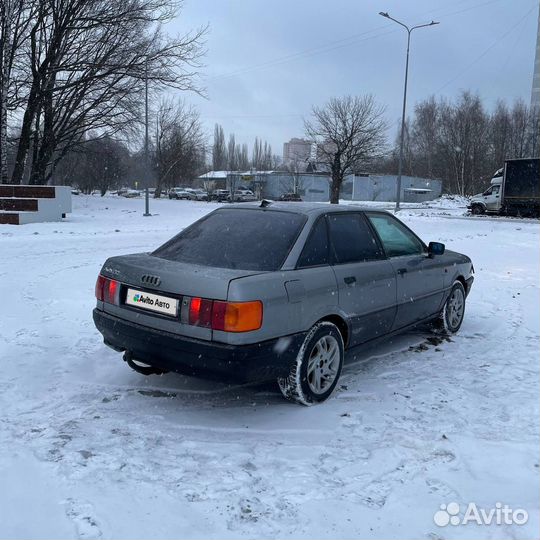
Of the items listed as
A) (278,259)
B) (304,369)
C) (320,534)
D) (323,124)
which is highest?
(323,124)

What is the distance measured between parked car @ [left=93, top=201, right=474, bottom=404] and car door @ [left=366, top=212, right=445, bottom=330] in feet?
0.07

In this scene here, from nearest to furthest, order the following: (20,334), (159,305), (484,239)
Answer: (159,305) < (20,334) < (484,239)

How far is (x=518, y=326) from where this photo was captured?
6.40m

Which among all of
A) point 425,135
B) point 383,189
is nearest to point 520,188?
point 383,189

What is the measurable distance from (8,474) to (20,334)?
2696mm

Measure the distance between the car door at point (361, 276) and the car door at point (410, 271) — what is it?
15 centimetres

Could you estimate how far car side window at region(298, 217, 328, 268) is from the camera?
3.94m

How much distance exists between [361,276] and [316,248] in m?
0.52

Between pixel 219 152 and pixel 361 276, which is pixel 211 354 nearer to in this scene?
pixel 361 276

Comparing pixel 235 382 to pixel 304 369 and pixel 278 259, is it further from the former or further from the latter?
pixel 278 259

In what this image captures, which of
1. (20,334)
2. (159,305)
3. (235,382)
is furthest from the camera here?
(20,334)

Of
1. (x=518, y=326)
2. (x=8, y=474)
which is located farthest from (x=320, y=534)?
(x=518, y=326)

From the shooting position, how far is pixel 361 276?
434cm

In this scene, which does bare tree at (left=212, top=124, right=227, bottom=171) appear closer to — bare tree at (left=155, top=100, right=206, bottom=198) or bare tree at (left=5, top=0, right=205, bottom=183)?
bare tree at (left=155, top=100, right=206, bottom=198)
